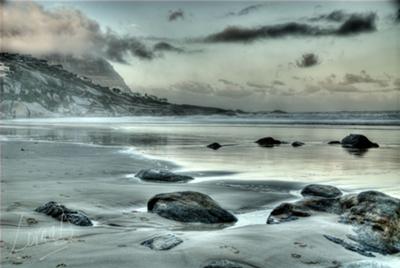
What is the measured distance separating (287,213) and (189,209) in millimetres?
1753

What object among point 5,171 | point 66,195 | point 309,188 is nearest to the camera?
point 66,195

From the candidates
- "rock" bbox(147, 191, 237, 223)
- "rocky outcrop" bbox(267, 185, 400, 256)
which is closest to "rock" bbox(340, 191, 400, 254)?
"rocky outcrop" bbox(267, 185, 400, 256)

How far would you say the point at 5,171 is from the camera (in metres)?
13.2

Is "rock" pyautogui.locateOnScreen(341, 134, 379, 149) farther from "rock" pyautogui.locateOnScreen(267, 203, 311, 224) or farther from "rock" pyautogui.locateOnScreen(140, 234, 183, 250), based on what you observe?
"rock" pyautogui.locateOnScreen(140, 234, 183, 250)

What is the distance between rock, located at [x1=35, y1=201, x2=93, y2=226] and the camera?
7012mm

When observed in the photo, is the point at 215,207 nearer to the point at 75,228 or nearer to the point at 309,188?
the point at 75,228

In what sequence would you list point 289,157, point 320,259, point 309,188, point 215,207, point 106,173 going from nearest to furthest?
point 320,259, point 215,207, point 309,188, point 106,173, point 289,157

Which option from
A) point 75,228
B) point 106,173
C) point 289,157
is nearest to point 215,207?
point 75,228

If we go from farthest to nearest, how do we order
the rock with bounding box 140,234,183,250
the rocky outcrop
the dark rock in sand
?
A: the dark rock in sand, the rocky outcrop, the rock with bounding box 140,234,183,250

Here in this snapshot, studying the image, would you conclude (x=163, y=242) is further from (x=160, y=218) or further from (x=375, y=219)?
(x=375, y=219)

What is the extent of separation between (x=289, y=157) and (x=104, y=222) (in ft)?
51.1

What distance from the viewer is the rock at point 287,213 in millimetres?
7742

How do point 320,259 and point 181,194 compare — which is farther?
point 181,194

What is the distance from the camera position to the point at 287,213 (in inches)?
314
